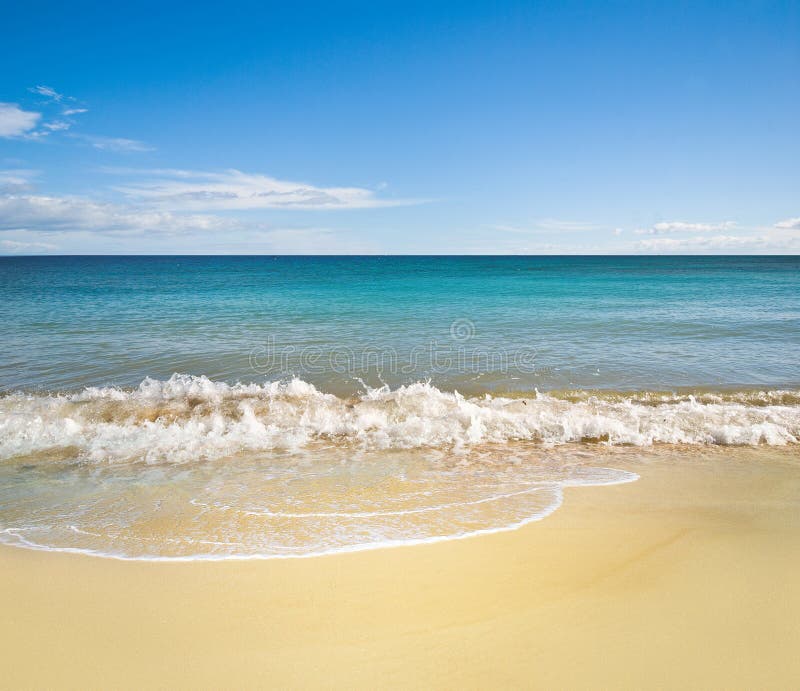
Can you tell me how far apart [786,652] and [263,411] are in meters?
8.29

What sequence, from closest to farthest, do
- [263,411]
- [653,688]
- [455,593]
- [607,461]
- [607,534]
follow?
[653,688] < [455,593] < [607,534] < [607,461] < [263,411]

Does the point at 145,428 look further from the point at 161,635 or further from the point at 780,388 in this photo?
the point at 780,388

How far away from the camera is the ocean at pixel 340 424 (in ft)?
17.1

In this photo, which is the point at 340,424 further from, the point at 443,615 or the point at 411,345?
the point at 411,345

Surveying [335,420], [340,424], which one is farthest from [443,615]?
[335,420]

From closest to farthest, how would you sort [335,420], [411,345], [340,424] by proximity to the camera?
[340,424]
[335,420]
[411,345]

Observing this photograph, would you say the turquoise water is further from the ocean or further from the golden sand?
the golden sand

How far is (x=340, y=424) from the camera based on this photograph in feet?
28.7

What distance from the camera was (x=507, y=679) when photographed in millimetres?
2953

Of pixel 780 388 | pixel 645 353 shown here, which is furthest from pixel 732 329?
pixel 780 388

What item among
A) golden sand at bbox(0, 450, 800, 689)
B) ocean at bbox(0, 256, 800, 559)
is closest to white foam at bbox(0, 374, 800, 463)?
ocean at bbox(0, 256, 800, 559)

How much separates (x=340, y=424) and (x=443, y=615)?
5.42 m

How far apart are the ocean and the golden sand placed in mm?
478

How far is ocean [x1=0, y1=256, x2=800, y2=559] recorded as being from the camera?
5.21 metres
